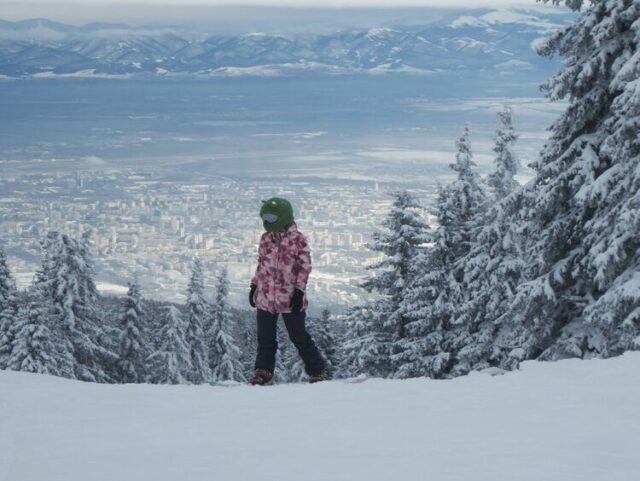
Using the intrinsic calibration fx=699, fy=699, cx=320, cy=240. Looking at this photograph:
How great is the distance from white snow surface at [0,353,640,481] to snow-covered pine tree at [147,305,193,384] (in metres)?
22.6

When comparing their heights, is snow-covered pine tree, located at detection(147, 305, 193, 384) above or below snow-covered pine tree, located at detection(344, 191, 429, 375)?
below

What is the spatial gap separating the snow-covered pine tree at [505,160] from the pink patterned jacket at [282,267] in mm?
13130

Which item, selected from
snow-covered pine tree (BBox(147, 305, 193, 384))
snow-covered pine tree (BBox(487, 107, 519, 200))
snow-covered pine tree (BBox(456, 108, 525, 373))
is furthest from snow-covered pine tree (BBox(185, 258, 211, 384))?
snow-covered pine tree (BBox(456, 108, 525, 373))

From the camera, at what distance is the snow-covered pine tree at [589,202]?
10688 mm

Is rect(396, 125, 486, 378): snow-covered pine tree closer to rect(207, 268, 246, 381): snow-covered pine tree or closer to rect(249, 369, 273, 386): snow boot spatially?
rect(249, 369, 273, 386): snow boot

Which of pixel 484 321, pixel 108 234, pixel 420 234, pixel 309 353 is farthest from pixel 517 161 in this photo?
pixel 108 234

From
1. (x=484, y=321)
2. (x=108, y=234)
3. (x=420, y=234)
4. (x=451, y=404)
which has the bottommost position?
(x=108, y=234)

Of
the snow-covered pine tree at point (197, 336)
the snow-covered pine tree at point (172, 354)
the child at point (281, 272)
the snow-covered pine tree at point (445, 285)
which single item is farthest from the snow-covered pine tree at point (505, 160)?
the snow-covered pine tree at point (172, 354)

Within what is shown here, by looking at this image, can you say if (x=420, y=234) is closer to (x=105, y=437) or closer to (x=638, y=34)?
(x=638, y=34)

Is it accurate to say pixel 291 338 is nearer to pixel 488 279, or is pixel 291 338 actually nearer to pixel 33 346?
pixel 488 279

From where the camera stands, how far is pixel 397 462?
4598 millimetres

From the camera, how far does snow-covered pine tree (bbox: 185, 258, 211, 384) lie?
32188 mm

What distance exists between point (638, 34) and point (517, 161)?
9.84 meters

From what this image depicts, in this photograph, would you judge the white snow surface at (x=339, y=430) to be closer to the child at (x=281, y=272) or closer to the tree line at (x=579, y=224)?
the child at (x=281, y=272)
